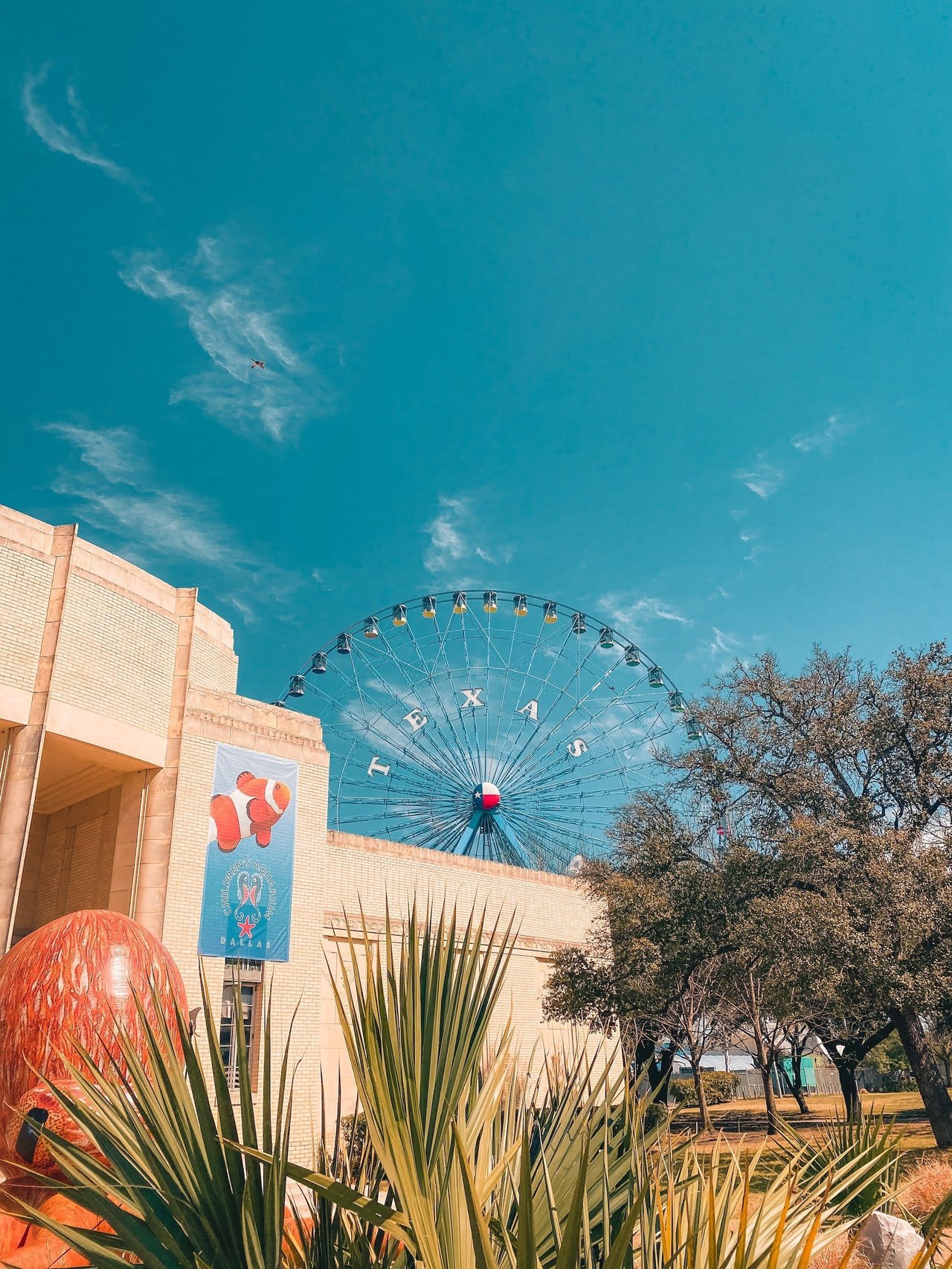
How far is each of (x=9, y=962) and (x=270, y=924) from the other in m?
12.6

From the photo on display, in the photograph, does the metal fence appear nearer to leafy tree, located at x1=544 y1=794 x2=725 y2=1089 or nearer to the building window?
leafy tree, located at x1=544 y1=794 x2=725 y2=1089

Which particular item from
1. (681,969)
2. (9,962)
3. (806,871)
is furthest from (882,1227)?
(681,969)

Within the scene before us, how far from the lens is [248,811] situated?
854 inches

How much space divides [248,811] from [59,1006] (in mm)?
13239

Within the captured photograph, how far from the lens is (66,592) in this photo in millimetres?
19766

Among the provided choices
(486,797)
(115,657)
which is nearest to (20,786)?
(115,657)

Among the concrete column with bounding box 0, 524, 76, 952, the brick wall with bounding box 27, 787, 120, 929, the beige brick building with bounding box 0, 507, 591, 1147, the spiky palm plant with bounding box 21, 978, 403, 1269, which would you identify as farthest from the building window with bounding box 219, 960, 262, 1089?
the spiky palm plant with bounding box 21, 978, 403, 1269

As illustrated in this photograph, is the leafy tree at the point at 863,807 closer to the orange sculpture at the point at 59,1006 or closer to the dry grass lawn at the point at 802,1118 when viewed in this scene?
the dry grass lawn at the point at 802,1118

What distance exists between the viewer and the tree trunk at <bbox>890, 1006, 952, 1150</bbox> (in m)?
17.2

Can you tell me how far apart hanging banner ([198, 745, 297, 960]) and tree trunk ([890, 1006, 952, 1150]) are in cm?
1284

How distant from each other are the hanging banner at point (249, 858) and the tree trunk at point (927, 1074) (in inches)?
505

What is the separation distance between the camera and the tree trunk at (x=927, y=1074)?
678 inches

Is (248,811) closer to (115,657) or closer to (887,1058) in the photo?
(115,657)

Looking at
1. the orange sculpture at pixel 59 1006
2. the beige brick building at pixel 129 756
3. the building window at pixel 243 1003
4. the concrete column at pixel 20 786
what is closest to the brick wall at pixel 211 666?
the beige brick building at pixel 129 756
